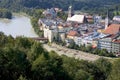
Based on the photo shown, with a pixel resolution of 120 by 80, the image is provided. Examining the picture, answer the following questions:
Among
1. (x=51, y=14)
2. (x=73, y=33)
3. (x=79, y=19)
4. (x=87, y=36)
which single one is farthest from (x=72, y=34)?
(x=51, y=14)

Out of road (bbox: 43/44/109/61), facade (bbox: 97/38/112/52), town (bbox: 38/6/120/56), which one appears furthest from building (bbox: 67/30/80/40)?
facade (bbox: 97/38/112/52)

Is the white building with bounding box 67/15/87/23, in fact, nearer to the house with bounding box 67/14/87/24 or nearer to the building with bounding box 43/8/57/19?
the house with bounding box 67/14/87/24

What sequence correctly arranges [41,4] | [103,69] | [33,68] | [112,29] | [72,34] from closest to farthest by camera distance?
1. [33,68]
2. [103,69]
3. [72,34]
4. [112,29]
5. [41,4]

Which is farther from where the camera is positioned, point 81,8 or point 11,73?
Result: point 81,8

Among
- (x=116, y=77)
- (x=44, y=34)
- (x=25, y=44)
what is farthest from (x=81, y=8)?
(x=116, y=77)

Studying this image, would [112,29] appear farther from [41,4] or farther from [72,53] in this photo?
[41,4]

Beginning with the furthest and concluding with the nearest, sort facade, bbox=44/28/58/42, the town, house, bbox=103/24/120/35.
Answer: facade, bbox=44/28/58/42
house, bbox=103/24/120/35
the town

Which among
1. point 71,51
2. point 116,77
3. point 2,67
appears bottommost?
point 71,51


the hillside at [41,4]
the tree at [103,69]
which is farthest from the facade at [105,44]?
the hillside at [41,4]

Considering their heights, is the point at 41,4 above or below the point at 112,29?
above

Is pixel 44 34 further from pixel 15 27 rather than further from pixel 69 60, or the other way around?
pixel 69 60

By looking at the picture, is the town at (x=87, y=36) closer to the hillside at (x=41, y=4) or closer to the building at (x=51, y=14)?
the building at (x=51, y=14)
